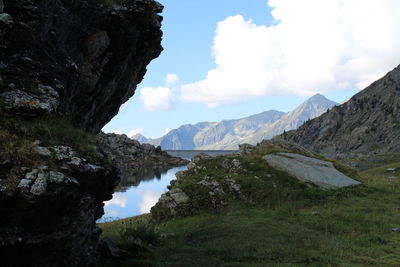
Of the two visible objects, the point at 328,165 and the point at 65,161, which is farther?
the point at 328,165

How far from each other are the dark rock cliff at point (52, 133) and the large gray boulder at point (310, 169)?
20298 millimetres

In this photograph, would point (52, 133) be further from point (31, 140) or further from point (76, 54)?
point (76, 54)

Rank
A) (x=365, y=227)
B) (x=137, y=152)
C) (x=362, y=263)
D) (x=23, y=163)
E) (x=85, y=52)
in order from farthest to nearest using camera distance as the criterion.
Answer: (x=137, y=152) < (x=365, y=227) < (x=85, y=52) < (x=362, y=263) < (x=23, y=163)

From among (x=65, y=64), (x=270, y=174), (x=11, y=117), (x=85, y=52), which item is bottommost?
(x=270, y=174)

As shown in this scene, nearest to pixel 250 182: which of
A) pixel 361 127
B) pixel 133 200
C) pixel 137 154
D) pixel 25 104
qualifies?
pixel 25 104

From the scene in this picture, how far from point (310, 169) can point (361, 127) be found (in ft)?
374

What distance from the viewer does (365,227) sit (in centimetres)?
2052

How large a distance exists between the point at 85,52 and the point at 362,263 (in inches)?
685

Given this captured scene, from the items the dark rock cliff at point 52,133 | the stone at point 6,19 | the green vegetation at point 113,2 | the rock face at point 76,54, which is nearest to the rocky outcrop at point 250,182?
the rock face at point 76,54

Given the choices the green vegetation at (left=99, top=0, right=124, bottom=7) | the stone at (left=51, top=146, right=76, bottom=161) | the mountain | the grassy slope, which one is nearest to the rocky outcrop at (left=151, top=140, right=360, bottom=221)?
the grassy slope

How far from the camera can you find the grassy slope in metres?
15.6

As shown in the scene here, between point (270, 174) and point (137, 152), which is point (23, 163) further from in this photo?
point (137, 152)

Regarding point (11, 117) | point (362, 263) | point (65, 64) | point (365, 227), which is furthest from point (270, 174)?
point (11, 117)

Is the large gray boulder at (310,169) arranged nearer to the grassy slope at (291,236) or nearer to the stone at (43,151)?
the grassy slope at (291,236)
